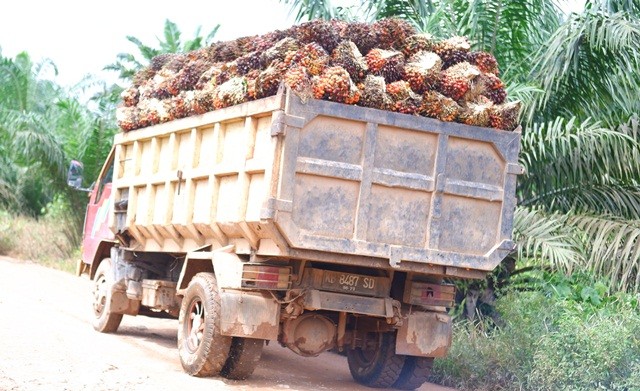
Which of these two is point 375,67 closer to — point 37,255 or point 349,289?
point 349,289

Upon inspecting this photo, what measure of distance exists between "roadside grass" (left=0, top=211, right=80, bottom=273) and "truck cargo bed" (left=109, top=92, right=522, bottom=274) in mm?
14233

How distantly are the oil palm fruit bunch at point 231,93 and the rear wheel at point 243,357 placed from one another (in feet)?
6.70

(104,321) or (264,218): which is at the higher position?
(264,218)

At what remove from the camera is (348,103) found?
841 centimetres

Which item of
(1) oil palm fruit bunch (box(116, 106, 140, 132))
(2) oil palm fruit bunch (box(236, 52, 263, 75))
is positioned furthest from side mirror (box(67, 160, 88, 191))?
(2) oil palm fruit bunch (box(236, 52, 263, 75))

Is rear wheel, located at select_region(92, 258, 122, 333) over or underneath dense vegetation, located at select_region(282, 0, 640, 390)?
underneath

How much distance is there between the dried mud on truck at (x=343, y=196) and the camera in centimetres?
830

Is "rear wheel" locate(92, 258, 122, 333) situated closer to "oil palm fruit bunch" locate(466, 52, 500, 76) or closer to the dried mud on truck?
the dried mud on truck

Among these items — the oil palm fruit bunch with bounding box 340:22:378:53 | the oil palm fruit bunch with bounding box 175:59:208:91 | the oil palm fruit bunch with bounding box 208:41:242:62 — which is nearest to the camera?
the oil palm fruit bunch with bounding box 340:22:378:53

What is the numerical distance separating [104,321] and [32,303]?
1767mm

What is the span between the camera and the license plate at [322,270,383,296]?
348 inches

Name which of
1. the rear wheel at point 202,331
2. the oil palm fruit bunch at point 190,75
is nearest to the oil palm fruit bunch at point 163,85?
the oil palm fruit bunch at point 190,75

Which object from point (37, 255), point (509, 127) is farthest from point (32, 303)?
point (37, 255)

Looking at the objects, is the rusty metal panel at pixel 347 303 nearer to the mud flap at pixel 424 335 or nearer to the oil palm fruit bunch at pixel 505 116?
the mud flap at pixel 424 335
